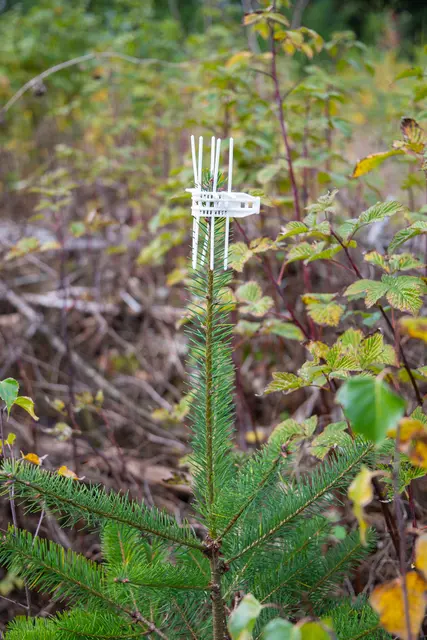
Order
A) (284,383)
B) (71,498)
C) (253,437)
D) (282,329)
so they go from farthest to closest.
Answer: (253,437) < (282,329) < (284,383) < (71,498)

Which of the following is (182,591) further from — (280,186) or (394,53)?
(394,53)

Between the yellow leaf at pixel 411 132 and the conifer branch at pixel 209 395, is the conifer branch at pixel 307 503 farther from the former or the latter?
the yellow leaf at pixel 411 132

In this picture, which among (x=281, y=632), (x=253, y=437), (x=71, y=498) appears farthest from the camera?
(x=253, y=437)

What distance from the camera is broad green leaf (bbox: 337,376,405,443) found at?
0.53 m

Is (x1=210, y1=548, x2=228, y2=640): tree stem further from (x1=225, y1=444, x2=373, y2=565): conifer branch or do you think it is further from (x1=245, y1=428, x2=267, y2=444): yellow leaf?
(x1=245, y1=428, x2=267, y2=444): yellow leaf

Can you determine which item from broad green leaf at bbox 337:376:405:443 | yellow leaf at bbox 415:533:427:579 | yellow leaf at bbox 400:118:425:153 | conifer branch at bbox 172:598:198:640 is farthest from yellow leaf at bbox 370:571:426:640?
yellow leaf at bbox 400:118:425:153

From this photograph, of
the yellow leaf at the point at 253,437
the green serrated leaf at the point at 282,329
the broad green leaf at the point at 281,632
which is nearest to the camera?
the broad green leaf at the point at 281,632

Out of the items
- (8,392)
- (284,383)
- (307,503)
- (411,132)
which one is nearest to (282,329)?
(284,383)

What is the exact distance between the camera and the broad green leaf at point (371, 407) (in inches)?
20.9

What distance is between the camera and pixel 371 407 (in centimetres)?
54

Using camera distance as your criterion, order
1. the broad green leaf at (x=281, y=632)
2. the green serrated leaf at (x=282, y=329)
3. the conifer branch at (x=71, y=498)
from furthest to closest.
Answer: the green serrated leaf at (x=282, y=329), the conifer branch at (x=71, y=498), the broad green leaf at (x=281, y=632)

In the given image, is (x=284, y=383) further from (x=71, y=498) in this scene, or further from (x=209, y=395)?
(x=71, y=498)

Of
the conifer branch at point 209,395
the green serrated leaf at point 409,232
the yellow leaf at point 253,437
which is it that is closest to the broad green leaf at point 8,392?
the conifer branch at point 209,395

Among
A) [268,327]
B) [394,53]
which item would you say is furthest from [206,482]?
[394,53]
